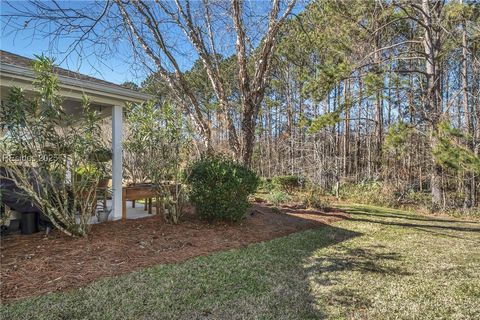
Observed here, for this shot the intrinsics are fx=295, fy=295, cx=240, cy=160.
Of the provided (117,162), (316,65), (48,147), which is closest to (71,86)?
(48,147)

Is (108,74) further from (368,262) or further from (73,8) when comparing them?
(368,262)

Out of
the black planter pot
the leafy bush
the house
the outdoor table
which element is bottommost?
the black planter pot

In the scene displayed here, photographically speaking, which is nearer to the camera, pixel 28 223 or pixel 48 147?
pixel 48 147

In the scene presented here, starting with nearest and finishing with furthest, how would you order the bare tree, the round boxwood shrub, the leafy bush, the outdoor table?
the leafy bush
the round boxwood shrub
the outdoor table
the bare tree

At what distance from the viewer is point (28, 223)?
15.5 feet

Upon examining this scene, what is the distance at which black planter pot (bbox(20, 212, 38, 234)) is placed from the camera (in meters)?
4.71

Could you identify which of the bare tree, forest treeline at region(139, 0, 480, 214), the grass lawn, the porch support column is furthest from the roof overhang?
the grass lawn

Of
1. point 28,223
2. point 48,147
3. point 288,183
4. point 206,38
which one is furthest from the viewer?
point 288,183

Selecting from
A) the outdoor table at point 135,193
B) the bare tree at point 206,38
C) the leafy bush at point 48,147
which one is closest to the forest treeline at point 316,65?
the bare tree at point 206,38

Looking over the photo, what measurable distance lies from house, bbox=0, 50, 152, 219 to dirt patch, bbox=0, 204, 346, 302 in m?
1.09

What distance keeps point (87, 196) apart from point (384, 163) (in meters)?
10.9

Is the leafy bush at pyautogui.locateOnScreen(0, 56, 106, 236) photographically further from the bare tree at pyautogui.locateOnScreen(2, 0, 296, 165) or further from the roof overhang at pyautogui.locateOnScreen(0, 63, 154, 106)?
the bare tree at pyautogui.locateOnScreen(2, 0, 296, 165)

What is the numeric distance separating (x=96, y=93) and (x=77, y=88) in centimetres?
35

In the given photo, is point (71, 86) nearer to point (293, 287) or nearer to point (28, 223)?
point (28, 223)
